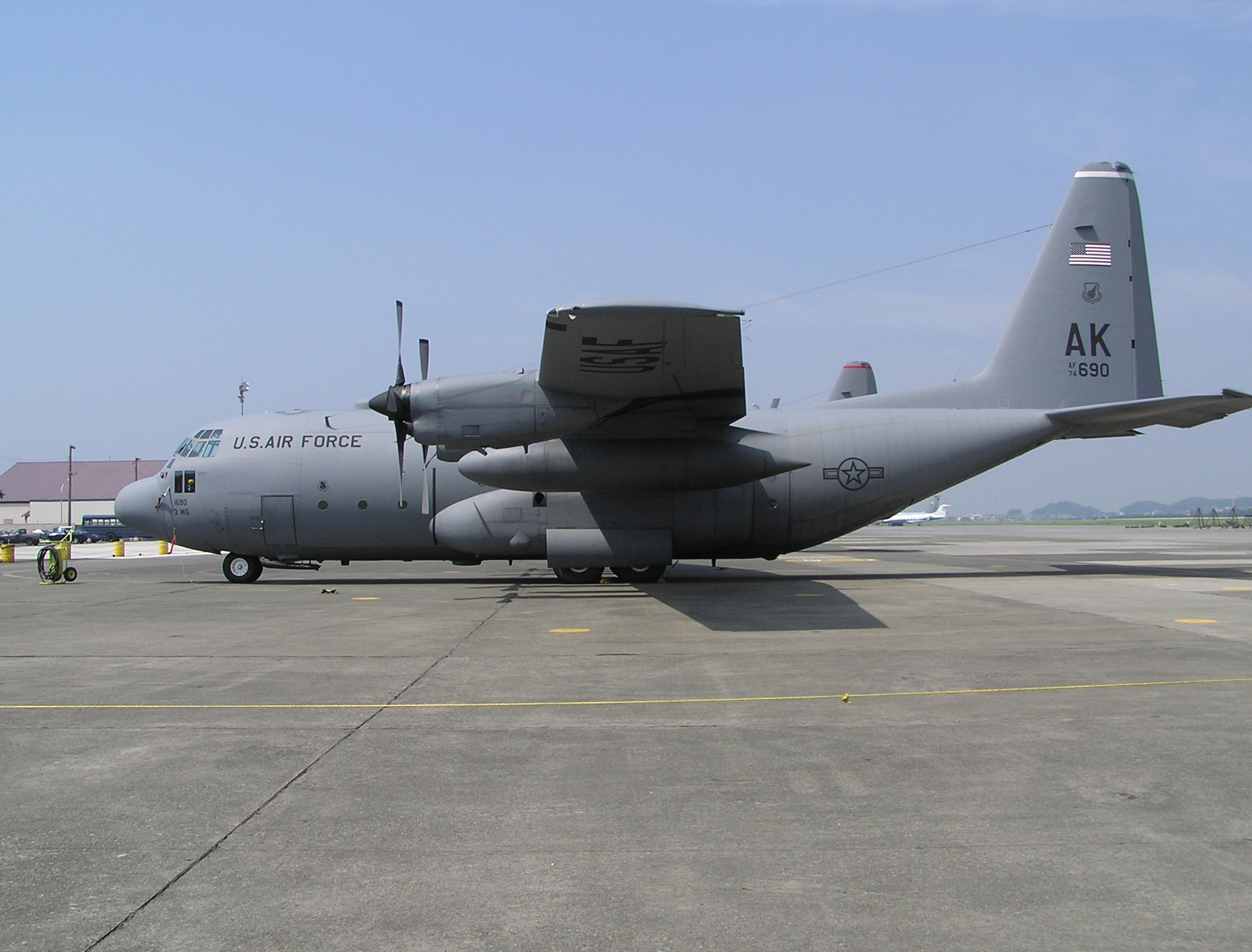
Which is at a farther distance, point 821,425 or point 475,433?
point 821,425

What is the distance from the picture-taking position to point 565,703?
779 centimetres

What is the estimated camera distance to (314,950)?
11.3 ft

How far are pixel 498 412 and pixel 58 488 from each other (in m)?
108

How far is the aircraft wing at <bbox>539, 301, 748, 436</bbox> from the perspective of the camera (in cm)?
1220

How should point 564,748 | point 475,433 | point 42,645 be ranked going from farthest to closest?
point 475,433 < point 42,645 < point 564,748

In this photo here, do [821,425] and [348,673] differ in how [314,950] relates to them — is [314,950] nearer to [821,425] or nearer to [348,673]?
[348,673]

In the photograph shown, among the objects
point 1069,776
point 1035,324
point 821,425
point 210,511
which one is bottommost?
point 1069,776

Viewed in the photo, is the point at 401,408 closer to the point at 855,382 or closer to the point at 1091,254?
the point at 1091,254

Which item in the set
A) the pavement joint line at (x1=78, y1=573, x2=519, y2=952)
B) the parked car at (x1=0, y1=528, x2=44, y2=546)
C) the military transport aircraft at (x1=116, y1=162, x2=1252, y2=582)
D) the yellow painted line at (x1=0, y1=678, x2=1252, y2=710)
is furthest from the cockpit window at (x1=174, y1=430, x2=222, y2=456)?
the parked car at (x1=0, y1=528, x2=44, y2=546)

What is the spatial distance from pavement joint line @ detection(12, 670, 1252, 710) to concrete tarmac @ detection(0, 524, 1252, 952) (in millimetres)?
53

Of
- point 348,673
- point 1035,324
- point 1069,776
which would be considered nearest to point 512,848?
point 1069,776

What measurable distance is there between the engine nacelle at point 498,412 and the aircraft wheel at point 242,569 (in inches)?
333

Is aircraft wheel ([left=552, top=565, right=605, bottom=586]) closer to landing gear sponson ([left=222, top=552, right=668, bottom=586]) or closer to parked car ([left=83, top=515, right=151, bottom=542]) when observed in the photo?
landing gear sponson ([left=222, top=552, right=668, bottom=586])

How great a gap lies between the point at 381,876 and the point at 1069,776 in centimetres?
414
